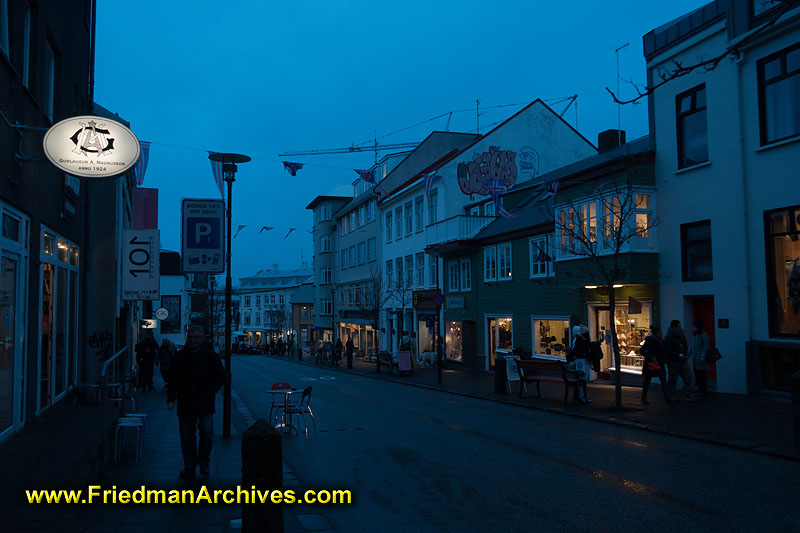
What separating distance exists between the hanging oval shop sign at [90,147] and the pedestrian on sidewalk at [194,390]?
7.46 feet

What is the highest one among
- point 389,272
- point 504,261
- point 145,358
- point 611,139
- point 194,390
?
point 611,139

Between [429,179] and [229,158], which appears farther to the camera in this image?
[429,179]

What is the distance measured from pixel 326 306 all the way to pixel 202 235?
49.5m

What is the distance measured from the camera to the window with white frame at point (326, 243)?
59781mm

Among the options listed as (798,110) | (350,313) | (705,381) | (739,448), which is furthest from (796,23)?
(350,313)

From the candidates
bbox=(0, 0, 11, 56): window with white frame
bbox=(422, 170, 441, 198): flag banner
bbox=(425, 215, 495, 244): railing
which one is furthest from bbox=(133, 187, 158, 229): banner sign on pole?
bbox=(0, 0, 11, 56): window with white frame

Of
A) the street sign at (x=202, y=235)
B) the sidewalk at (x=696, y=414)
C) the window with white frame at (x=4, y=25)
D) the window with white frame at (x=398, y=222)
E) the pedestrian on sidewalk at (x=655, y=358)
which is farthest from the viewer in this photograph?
the window with white frame at (x=398, y=222)

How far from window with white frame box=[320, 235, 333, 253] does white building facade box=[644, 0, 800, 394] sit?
4325cm

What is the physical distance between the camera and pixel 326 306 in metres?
60.2

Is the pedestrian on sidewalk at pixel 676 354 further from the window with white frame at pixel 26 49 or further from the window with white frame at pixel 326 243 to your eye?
the window with white frame at pixel 326 243

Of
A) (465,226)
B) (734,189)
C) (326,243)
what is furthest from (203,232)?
(326,243)

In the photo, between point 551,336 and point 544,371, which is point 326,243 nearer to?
point 551,336

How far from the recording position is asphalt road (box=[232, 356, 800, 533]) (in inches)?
245

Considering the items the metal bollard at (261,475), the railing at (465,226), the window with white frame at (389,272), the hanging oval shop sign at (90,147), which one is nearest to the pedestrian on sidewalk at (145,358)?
the hanging oval shop sign at (90,147)
